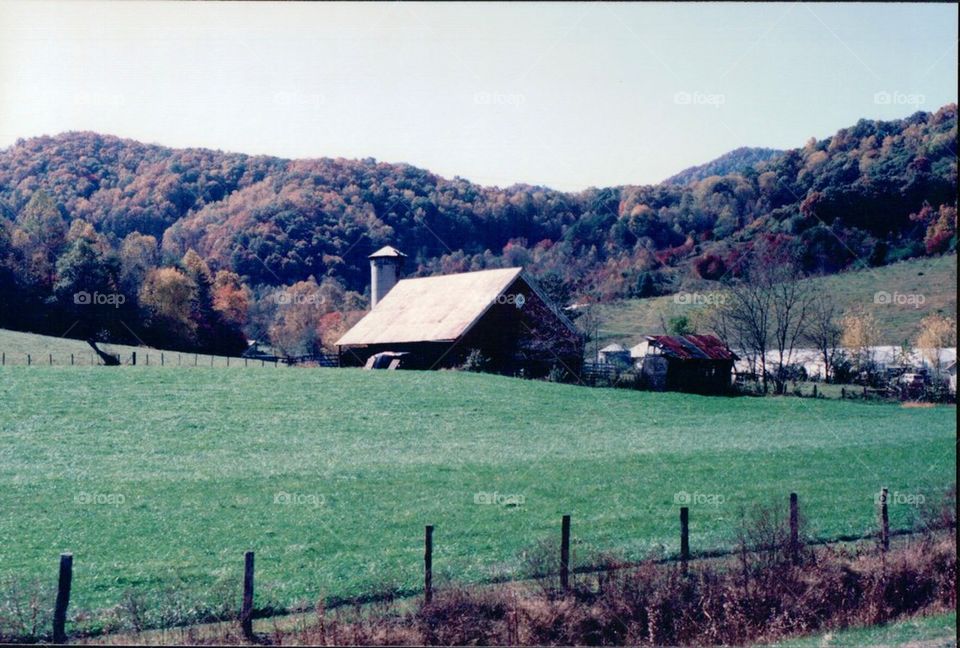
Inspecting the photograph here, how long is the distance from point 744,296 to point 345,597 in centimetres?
4862

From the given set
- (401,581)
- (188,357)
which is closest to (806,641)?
(401,581)

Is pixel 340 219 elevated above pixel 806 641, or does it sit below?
above

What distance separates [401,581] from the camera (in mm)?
12352

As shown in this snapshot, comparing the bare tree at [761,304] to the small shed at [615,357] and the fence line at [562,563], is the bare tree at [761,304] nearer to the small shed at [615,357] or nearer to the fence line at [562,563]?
the small shed at [615,357]

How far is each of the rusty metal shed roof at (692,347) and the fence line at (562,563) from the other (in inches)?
1234

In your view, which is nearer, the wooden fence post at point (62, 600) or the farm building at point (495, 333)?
the wooden fence post at point (62, 600)

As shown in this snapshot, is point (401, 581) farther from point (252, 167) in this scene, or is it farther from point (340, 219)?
point (252, 167)

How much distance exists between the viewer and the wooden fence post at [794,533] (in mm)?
12807

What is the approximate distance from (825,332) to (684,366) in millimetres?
12757

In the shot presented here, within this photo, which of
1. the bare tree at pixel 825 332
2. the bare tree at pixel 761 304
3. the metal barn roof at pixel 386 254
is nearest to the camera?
the bare tree at pixel 825 332

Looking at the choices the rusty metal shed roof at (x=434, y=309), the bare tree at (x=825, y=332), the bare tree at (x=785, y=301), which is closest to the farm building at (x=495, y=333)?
the rusty metal shed roof at (x=434, y=309)

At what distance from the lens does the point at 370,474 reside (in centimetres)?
2098

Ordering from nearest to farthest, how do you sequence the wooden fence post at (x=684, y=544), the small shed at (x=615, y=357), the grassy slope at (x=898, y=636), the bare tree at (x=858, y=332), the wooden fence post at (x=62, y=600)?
the wooden fence post at (x=62, y=600) → the grassy slope at (x=898, y=636) → the wooden fence post at (x=684, y=544) → the small shed at (x=615, y=357) → the bare tree at (x=858, y=332)

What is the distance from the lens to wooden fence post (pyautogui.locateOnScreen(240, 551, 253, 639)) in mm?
10133
